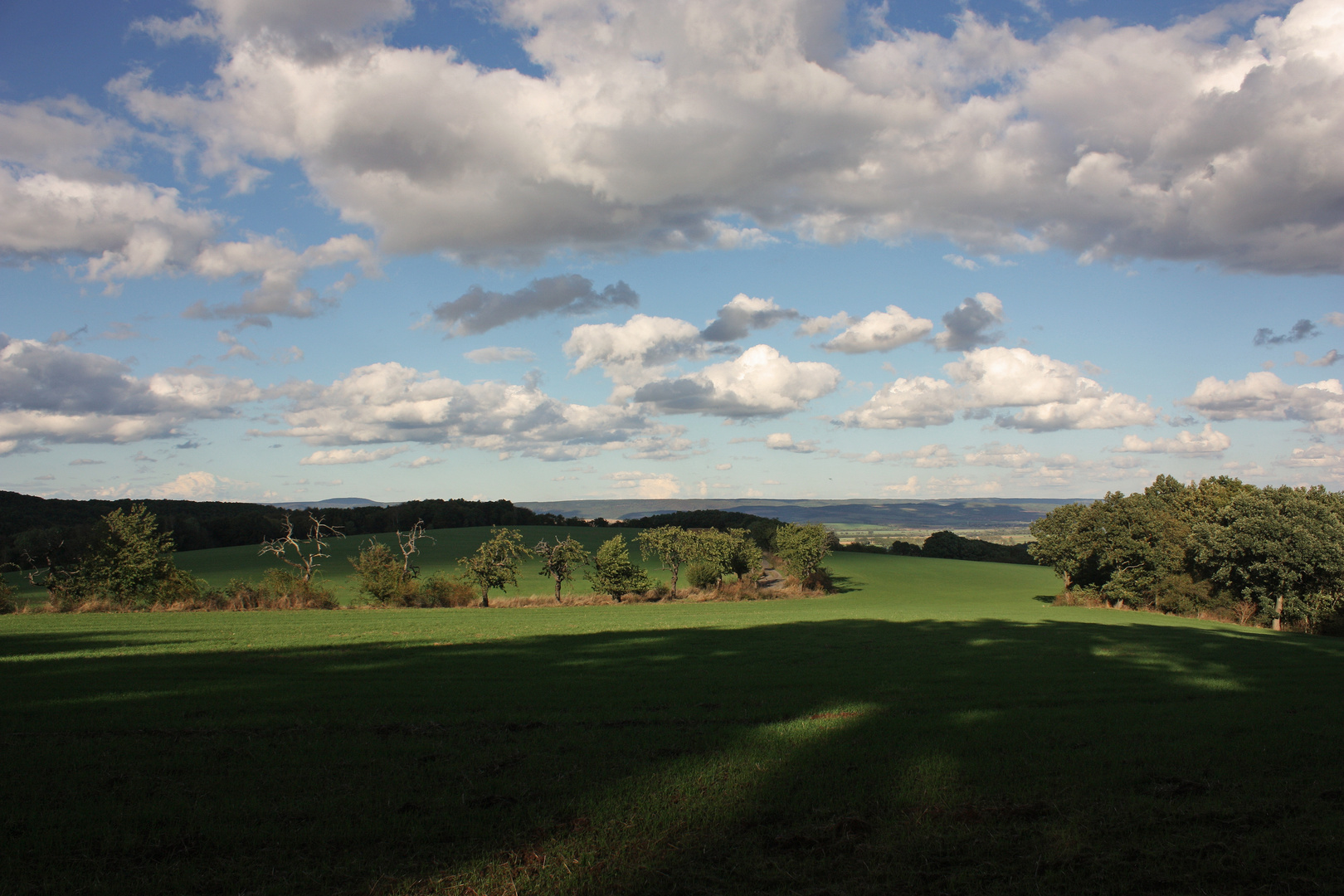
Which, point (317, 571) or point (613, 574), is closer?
point (317, 571)

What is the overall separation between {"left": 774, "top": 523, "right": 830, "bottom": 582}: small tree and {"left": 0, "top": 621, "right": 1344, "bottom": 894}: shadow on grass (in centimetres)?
4905

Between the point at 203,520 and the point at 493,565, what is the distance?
207ft

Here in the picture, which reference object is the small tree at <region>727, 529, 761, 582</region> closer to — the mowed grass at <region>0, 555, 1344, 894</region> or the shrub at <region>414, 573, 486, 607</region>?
the shrub at <region>414, 573, 486, 607</region>

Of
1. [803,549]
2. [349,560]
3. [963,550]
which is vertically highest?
[349,560]

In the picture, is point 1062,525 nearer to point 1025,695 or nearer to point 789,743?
point 1025,695

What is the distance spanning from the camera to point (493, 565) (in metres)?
49.7

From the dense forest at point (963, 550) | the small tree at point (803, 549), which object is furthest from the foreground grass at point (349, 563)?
the dense forest at point (963, 550)

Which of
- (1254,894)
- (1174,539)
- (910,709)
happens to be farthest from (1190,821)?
(1174,539)

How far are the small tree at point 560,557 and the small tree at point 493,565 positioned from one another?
2.19 m

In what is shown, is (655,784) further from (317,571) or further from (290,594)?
(317,571)

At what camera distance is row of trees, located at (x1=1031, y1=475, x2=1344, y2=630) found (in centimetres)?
4069

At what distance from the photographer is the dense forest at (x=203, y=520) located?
51.8 metres

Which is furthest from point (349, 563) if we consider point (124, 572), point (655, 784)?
point (655, 784)

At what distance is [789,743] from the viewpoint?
10008 mm
